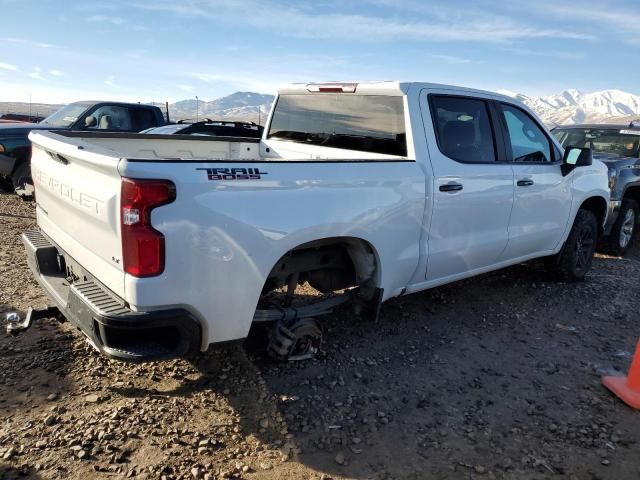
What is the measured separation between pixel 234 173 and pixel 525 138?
10.5ft

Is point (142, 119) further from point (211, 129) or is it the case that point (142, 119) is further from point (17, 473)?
point (17, 473)

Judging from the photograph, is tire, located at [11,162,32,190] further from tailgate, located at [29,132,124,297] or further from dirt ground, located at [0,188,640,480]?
tailgate, located at [29,132,124,297]

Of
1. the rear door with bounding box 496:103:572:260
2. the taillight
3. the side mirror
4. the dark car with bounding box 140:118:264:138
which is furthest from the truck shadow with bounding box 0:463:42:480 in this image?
the dark car with bounding box 140:118:264:138

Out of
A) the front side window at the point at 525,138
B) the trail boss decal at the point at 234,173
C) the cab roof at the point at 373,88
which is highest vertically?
Result: the cab roof at the point at 373,88

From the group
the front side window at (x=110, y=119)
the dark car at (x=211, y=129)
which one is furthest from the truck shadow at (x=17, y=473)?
the front side window at (x=110, y=119)

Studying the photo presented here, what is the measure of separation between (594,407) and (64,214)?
11.7ft

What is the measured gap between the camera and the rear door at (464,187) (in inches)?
152

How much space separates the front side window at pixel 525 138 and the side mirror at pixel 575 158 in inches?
5.6

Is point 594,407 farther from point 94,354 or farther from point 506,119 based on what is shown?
point 94,354

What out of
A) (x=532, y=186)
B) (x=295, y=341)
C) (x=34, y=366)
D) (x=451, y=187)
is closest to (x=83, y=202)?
(x=34, y=366)

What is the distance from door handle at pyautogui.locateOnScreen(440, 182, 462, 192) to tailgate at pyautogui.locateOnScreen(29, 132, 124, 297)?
7.32ft

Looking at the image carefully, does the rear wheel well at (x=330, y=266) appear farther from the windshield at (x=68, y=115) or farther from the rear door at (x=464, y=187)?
the windshield at (x=68, y=115)

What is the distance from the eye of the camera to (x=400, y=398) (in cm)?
336

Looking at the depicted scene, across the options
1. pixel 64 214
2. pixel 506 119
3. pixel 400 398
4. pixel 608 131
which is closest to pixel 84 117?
pixel 64 214
